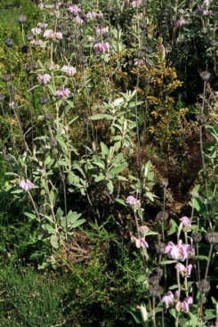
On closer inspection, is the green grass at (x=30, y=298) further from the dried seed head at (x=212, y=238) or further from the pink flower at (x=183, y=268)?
the dried seed head at (x=212, y=238)

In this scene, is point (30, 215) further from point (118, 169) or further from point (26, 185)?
point (118, 169)

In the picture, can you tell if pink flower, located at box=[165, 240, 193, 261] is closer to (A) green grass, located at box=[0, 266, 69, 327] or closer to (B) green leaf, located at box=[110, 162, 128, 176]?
(A) green grass, located at box=[0, 266, 69, 327]

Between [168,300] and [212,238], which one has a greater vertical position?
[212,238]

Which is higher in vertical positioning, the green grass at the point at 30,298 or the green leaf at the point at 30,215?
the green leaf at the point at 30,215

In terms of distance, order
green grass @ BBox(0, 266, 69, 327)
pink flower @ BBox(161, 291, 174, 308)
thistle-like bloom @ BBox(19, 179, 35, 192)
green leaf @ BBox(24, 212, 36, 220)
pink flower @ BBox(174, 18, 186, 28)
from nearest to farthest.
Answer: pink flower @ BBox(161, 291, 174, 308), green grass @ BBox(0, 266, 69, 327), thistle-like bloom @ BBox(19, 179, 35, 192), green leaf @ BBox(24, 212, 36, 220), pink flower @ BBox(174, 18, 186, 28)

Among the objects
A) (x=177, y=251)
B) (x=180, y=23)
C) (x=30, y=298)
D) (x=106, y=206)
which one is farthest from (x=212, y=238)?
(x=180, y=23)

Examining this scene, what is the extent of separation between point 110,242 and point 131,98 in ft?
2.94

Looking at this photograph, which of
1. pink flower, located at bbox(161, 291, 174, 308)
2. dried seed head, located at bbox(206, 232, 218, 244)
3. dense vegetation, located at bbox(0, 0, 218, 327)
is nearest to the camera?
dried seed head, located at bbox(206, 232, 218, 244)

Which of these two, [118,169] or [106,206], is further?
[106,206]

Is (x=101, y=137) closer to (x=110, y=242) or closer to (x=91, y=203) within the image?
(x=91, y=203)

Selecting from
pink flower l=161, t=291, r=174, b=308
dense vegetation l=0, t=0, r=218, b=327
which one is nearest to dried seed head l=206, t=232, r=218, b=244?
dense vegetation l=0, t=0, r=218, b=327

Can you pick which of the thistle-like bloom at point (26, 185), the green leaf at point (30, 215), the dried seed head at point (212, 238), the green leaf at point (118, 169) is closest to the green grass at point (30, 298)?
the green leaf at point (30, 215)

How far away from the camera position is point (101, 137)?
3918 millimetres

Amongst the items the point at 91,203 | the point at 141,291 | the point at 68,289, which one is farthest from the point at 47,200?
the point at 141,291
